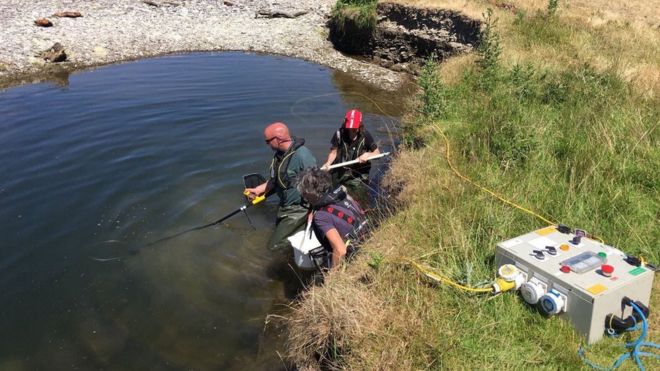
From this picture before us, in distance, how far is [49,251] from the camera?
284 inches

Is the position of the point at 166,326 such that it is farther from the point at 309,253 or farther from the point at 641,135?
the point at 641,135

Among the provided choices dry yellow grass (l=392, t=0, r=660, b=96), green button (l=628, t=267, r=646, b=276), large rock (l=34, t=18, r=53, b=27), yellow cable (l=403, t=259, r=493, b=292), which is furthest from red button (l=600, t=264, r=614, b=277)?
large rock (l=34, t=18, r=53, b=27)

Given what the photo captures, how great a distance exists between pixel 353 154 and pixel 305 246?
2667 millimetres

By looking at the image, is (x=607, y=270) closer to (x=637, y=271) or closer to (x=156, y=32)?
(x=637, y=271)

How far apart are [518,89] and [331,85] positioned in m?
9.06

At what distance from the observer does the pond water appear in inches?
221

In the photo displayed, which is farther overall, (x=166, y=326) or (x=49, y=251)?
(x=49, y=251)

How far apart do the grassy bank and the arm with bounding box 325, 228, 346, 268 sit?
10.6 inches

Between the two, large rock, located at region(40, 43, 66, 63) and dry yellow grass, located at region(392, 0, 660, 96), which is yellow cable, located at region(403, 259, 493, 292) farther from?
large rock, located at region(40, 43, 66, 63)

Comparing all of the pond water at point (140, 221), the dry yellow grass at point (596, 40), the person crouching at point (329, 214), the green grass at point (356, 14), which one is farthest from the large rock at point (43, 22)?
the person crouching at point (329, 214)

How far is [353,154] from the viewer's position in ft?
27.6

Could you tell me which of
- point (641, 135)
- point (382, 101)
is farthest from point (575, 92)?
point (382, 101)

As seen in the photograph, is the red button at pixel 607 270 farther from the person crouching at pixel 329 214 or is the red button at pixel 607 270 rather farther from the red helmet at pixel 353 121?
the red helmet at pixel 353 121

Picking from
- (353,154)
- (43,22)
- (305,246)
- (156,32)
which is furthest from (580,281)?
(43,22)
